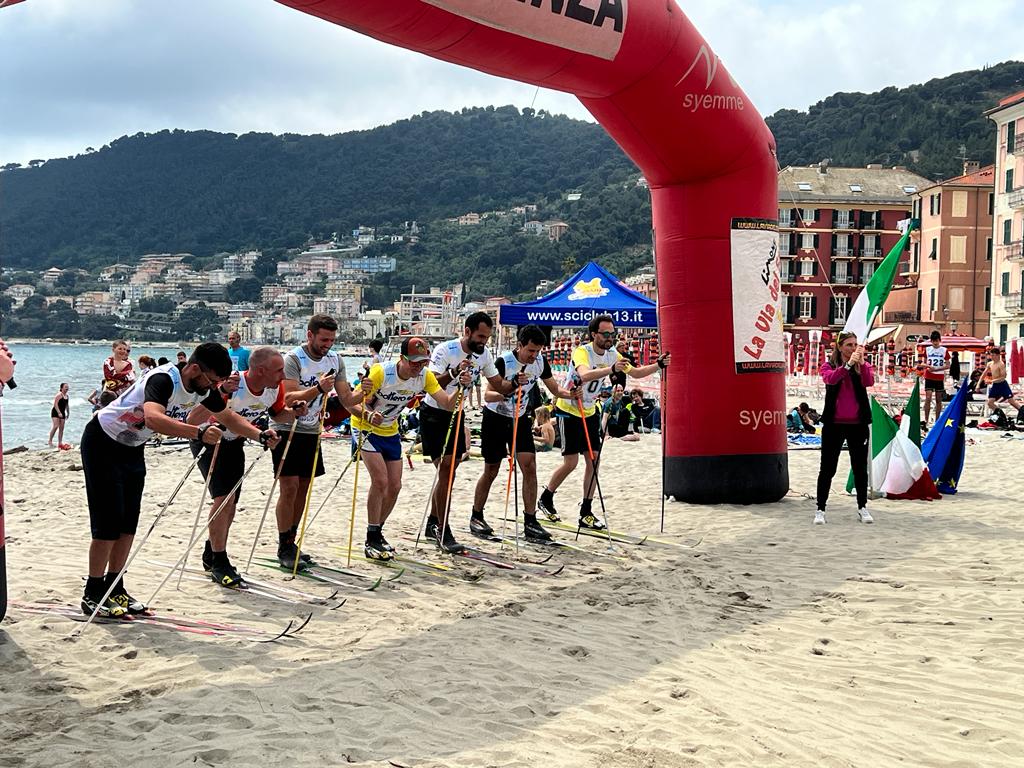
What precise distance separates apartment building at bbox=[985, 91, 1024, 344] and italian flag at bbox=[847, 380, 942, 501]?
41.6 m

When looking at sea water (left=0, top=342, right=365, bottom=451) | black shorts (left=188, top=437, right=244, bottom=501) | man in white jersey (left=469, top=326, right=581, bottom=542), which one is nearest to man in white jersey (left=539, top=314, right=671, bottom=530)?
man in white jersey (left=469, top=326, right=581, bottom=542)

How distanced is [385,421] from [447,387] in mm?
767

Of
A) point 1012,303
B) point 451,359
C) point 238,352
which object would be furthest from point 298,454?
point 1012,303

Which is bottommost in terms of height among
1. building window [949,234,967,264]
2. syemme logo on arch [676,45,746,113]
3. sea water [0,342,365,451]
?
sea water [0,342,365,451]

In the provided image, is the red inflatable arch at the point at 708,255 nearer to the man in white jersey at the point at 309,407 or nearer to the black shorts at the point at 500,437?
the black shorts at the point at 500,437

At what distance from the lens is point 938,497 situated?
10633 mm

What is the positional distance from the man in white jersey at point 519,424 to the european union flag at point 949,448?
5.29 metres

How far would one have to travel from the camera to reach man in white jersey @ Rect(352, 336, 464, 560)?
7160 millimetres

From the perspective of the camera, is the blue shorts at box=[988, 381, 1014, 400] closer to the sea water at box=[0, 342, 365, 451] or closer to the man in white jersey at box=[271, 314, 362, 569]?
the man in white jersey at box=[271, 314, 362, 569]

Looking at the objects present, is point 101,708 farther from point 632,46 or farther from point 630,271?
point 630,271

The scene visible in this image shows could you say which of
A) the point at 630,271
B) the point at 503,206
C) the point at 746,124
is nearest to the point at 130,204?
the point at 503,206

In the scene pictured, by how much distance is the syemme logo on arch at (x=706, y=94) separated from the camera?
8625mm

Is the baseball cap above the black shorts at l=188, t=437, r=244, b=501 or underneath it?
above

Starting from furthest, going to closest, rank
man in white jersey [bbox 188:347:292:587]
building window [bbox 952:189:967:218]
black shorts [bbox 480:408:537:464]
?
1. building window [bbox 952:189:967:218]
2. black shorts [bbox 480:408:537:464]
3. man in white jersey [bbox 188:347:292:587]
